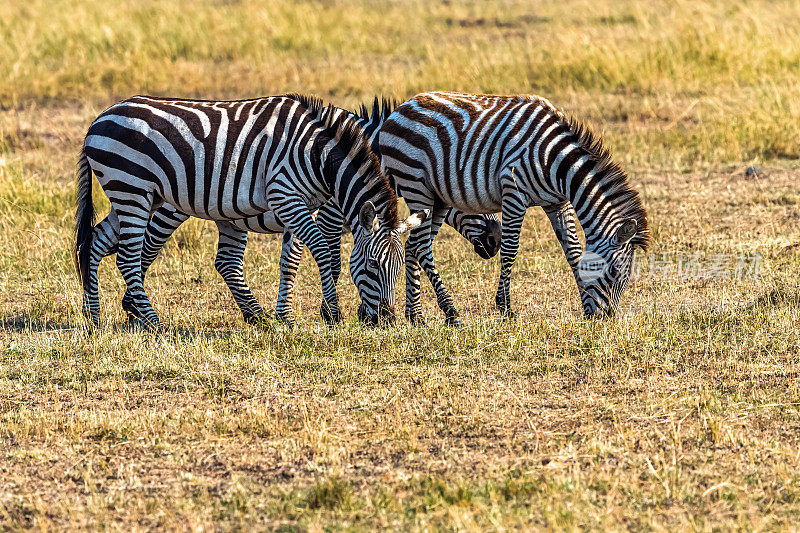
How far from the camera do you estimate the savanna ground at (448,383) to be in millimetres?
4695

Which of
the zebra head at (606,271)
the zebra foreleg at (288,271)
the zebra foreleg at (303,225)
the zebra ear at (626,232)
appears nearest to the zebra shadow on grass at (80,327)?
the zebra foreleg at (288,271)

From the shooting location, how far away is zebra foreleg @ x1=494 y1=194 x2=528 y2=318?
744 centimetres

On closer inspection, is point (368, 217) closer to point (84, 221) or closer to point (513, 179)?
point (513, 179)

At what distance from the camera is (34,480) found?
5.00 m

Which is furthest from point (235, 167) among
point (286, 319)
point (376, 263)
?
point (376, 263)

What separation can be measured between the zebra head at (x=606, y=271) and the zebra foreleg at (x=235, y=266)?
8.45 feet

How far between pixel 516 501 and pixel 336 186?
343 centimetres

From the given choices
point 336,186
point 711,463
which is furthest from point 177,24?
point 711,463

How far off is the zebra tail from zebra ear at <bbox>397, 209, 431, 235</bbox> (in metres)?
2.52

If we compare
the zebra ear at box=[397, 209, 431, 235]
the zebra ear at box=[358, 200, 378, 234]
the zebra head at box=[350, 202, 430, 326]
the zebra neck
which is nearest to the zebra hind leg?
the zebra ear at box=[397, 209, 431, 235]

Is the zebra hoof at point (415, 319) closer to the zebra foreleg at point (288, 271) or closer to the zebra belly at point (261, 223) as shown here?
the zebra foreleg at point (288, 271)

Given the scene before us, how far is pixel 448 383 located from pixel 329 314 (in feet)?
5.94

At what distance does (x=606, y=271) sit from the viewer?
7.12m

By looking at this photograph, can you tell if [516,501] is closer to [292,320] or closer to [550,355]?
[550,355]
